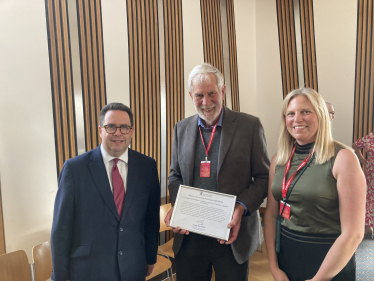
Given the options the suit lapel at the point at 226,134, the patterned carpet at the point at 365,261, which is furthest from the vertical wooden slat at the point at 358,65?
the suit lapel at the point at 226,134

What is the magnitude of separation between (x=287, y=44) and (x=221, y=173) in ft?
16.9

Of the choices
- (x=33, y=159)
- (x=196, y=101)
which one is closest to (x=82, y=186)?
(x=196, y=101)

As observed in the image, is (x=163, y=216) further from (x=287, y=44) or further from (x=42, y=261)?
(x=287, y=44)

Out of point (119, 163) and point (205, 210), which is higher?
point (119, 163)

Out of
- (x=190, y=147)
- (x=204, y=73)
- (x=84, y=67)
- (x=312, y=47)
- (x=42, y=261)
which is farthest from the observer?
(x=312, y=47)

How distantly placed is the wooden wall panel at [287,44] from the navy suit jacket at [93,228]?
525 centimetres

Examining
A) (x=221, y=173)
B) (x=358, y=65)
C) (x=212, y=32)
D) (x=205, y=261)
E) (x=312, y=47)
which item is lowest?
(x=205, y=261)

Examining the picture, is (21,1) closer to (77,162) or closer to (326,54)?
(77,162)

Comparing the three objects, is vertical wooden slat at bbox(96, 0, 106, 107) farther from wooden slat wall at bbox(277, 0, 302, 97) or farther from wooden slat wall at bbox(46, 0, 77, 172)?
wooden slat wall at bbox(277, 0, 302, 97)

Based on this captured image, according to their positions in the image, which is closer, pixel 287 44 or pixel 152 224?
pixel 152 224

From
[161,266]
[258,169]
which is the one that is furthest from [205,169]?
[161,266]

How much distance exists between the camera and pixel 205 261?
196 cm

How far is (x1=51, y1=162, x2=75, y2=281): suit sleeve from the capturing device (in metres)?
1.64

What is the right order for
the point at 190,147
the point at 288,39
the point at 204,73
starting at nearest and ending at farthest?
the point at 204,73, the point at 190,147, the point at 288,39
